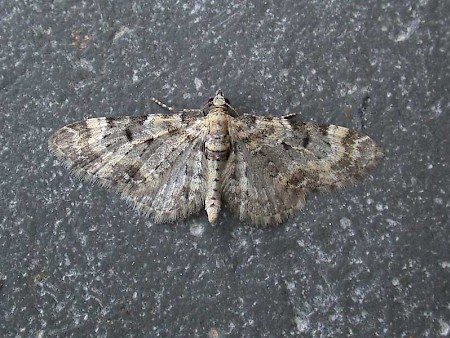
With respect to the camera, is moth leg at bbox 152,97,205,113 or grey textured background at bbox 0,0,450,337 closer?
grey textured background at bbox 0,0,450,337

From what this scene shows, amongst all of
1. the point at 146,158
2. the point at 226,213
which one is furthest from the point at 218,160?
the point at 146,158

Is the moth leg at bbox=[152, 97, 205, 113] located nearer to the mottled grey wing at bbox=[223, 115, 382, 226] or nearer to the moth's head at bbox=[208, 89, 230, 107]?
the moth's head at bbox=[208, 89, 230, 107]

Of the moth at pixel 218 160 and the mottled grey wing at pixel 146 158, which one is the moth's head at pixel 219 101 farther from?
the mottled grey wing at pixel 146 158

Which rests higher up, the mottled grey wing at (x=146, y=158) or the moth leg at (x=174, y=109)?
the moth leg at (x=174, y=109)

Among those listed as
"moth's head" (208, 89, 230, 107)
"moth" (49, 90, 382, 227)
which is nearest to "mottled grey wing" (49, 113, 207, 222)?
"moth" (49, 90, 382, 227)

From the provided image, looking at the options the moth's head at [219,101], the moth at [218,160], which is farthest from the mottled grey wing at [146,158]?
the moth's head at [219,101]

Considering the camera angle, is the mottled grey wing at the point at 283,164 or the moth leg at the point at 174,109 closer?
the mottled grey wing at the point at 283,164
